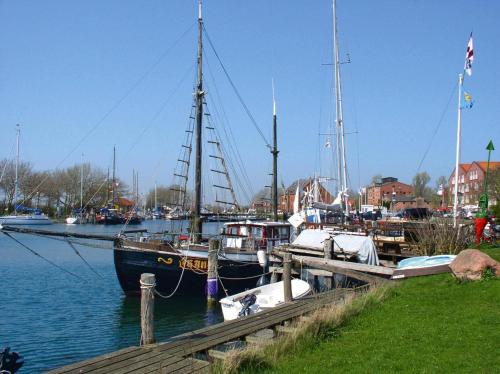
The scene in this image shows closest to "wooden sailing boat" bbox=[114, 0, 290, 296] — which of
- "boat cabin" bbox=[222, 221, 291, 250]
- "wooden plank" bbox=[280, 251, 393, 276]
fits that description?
"boat cabin" bbox=[222, 221, 291, 250]

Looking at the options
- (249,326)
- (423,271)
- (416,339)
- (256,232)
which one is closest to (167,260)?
(256,232)

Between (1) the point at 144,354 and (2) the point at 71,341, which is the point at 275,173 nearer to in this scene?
(2) the point at 71,341

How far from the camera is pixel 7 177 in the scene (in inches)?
3548

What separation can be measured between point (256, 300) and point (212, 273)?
5642mm

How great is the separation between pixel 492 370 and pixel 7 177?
95321mm

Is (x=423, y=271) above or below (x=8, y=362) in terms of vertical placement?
above

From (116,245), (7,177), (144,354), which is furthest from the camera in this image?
(7,177)

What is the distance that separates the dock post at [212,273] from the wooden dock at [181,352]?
955 centimetres

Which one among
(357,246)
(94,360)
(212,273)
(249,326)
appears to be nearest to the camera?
(94,360)

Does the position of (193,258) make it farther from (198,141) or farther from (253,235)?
(198,141)

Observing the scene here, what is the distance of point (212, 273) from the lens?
69.1 ft

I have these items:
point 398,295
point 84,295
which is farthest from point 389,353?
point 84,295

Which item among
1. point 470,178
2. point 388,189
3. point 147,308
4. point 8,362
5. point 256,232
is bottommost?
point 8,362

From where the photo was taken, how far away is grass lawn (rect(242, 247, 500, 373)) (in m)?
7.61
